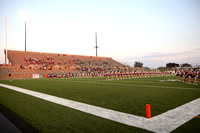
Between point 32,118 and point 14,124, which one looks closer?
point 14,124

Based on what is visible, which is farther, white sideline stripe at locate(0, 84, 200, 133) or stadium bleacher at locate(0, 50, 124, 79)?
stadium bleacher at locate(0, 50, 124, 79)

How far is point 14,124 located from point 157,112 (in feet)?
12.6

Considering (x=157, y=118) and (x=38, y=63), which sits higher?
(x=38, y=63)

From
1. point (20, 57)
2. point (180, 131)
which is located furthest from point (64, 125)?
point (20, 57)

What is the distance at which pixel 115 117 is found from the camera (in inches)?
157

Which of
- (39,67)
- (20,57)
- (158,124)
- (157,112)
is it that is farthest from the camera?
(20,57)

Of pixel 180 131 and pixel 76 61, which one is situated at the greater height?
pixel 76 61

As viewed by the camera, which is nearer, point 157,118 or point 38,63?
point 157,118

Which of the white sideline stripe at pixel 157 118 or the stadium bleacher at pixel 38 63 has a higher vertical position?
the stadium bleacher at pixel 38 63

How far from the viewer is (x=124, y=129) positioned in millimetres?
3197

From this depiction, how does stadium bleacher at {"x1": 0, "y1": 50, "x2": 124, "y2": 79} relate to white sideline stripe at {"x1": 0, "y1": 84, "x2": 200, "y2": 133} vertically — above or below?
→ above

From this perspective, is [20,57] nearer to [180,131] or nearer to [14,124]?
[14,124]

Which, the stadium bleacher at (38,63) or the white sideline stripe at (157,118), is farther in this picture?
the stadium bleacher at (38,63)

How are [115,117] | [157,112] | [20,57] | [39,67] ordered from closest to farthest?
[115,117] < [157,112] < [39,67] < [20,57]
